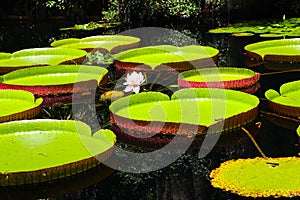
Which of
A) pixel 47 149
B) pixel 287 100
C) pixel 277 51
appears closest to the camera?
pixel 47 149

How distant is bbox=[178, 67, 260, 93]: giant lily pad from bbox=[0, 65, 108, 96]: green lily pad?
0.61m

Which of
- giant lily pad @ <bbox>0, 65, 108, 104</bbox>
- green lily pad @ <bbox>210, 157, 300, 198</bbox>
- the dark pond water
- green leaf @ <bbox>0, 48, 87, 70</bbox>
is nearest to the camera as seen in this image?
green lily pad @ <bbox>210, 157, 300, 198</bbox>

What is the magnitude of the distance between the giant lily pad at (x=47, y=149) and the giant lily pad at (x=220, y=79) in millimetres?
1073

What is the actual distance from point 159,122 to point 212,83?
850 mm

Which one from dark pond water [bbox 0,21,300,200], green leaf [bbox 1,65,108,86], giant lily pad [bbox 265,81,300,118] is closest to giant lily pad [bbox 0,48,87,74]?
green leaf [bbox 1,65,108,86]

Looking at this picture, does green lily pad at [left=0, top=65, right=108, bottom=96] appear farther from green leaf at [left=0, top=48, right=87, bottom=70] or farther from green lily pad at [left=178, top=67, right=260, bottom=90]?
green lily pad at [left=178, top=67, right=260, bottom=90]

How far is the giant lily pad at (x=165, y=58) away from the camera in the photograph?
14.8ft

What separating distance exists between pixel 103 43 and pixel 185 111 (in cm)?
275

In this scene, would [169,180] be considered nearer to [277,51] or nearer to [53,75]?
[53,75]

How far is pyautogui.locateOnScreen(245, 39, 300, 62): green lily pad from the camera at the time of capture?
471cm

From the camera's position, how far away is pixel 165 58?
4844 mm

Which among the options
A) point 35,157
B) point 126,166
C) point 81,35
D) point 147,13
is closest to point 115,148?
point 126,166

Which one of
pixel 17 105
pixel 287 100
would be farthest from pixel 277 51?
pixel 17 105

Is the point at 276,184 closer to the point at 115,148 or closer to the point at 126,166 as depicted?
the point at 126,166
